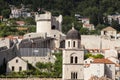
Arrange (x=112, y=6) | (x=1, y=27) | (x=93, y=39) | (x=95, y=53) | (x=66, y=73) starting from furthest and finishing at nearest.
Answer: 1. (x=112, y=6)
2. (x=1, y=27)
3. (x=93, y=39)
4. (x=95, y=53)
5. (x=66, y=73)

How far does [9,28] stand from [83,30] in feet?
31.5

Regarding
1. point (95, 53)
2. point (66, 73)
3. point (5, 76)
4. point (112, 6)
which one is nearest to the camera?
point (66, 73)

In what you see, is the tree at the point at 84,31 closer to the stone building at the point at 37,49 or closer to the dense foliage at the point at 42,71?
the stone building at the point at 37,49

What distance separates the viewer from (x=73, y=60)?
5275 centimetres

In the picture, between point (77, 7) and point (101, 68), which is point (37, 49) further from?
point (77, 7)

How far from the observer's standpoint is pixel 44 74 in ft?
221

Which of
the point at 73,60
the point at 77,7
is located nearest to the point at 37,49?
the point at 73,60

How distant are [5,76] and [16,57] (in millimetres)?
2984

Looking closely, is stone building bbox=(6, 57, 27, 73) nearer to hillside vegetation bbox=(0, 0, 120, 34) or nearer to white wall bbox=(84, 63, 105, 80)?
white wall bbox=(84, 63, 105, 80)

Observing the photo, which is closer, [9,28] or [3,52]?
[3,52]

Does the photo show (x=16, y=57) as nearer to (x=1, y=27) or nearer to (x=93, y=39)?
(x=93, y=39)

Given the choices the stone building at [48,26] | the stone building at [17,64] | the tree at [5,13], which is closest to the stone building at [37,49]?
the stone building at [17,64]

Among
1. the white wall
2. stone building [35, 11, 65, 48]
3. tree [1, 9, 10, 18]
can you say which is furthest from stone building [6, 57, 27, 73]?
tree [1, 9, 10, 18]

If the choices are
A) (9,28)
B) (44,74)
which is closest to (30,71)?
(44,74)
